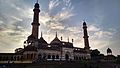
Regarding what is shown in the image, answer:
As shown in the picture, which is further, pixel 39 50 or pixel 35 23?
pixel 35 23

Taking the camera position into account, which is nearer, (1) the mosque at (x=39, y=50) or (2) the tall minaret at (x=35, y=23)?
(1) the mosque at (x=39, y=50)

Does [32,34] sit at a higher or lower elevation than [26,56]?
higher

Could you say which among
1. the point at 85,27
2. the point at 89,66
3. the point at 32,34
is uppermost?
the point at 85,27

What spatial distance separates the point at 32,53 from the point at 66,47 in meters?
14.9

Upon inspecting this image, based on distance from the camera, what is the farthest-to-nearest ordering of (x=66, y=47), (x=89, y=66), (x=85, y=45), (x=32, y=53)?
(x=85, y=45) → (x=66, y=47) → (x=32, y=53) → (x=89, y=66)

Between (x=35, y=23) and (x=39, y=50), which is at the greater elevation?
(x=35, y=23)

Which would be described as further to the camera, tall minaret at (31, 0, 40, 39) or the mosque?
tall minaret at (31, 0, 40, 39)

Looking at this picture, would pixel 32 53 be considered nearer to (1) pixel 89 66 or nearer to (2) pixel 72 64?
(2) pixel 72 64

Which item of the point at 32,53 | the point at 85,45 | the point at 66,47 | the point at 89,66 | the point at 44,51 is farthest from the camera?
the point at 85,45

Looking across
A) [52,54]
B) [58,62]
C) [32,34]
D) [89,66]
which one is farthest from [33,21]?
[89,66]

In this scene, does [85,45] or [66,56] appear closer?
[66,56]

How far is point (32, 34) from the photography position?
58.4 meters

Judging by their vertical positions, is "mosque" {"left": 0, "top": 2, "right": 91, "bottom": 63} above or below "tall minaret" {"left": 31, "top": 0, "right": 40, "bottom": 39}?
below

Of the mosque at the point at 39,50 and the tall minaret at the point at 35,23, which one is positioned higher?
the tall minaret at the point at 35,23
